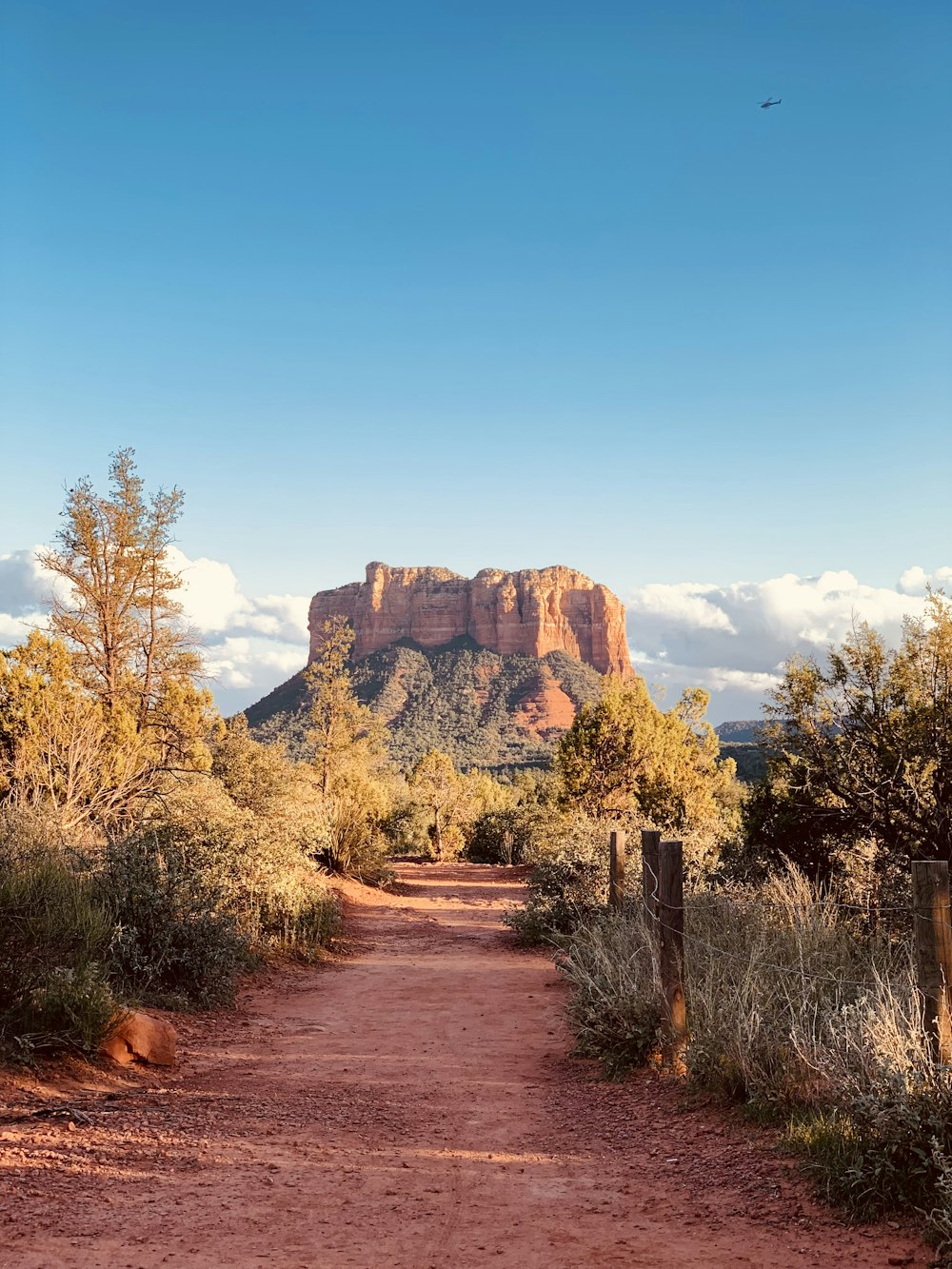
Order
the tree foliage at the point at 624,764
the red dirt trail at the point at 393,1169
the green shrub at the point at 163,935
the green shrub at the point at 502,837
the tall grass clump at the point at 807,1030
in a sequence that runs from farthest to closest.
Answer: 1. the green shrub at the point at 502,837
2. the tree foliage at the point at 624,764
3. the green shrub at the point at 163,935
4. the tall grass clump at the point at 807,1030
5. the red dirt trail at the point at 393,1169

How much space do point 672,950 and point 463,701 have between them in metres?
82.9

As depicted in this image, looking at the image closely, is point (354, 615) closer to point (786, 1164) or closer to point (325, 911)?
point (325, 911)

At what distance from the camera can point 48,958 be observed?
25.1 feet

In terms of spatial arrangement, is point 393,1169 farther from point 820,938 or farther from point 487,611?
point 487,611

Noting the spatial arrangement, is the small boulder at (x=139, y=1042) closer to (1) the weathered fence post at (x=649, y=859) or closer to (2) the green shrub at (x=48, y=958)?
(2) the green shrub at (x=48, y=958)

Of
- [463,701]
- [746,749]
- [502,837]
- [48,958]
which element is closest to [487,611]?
[463,701]

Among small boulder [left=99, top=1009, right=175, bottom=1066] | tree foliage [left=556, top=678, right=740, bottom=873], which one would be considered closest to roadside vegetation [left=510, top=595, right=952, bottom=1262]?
small boulder [left=99, top=1009, right=175, bottom=1066]

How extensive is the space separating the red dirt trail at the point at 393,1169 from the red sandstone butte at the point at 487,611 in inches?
3811

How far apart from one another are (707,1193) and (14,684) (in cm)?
1655

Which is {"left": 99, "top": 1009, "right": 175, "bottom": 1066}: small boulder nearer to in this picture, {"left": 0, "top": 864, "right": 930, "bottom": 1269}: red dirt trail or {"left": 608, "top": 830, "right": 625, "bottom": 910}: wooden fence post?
{"left": 0, "top": 864, "right": 930, "bottom": 1269}: red dirt trail

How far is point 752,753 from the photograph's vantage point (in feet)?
149

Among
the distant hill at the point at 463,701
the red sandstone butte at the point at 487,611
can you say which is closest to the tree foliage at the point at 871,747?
the distant hill at the point at 463,701

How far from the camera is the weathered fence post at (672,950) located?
723 centimetres

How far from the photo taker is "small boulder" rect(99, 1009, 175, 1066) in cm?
730
